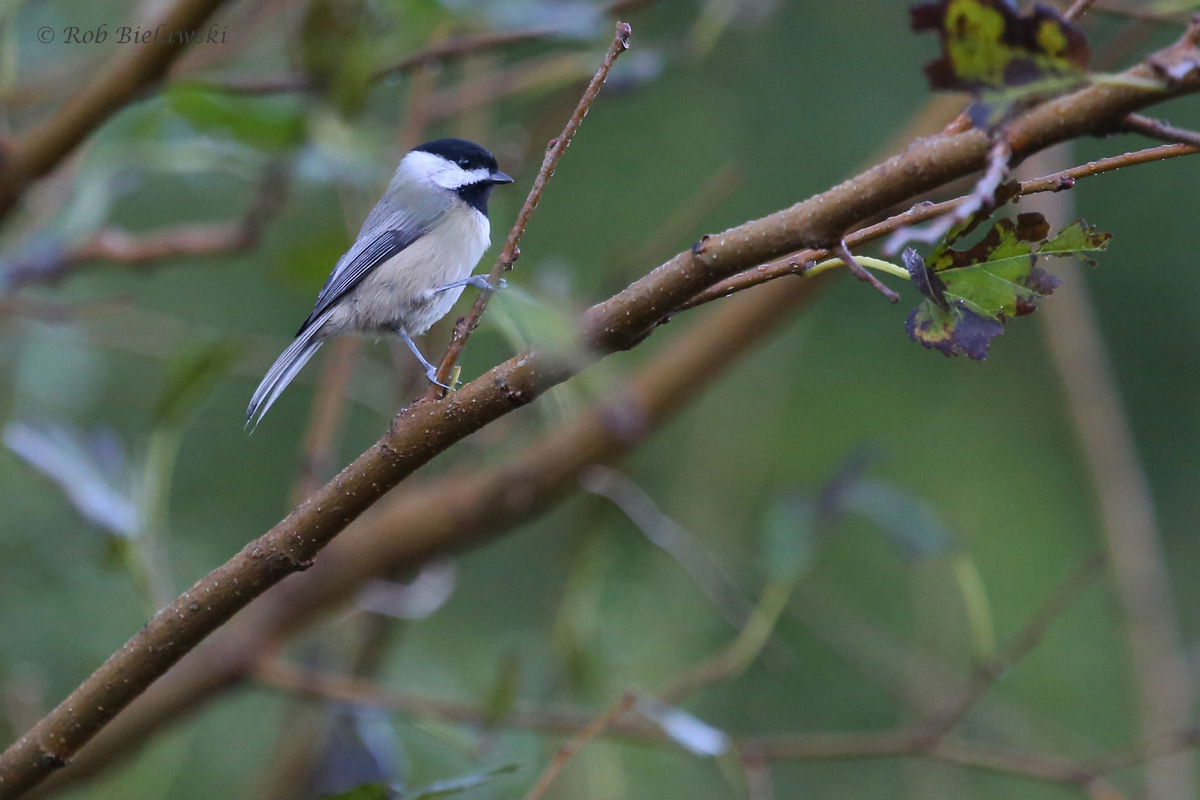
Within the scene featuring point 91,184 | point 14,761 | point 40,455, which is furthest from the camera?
point 91,184

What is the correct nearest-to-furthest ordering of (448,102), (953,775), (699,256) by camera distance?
(699,256)
(448,102)
(953,775)

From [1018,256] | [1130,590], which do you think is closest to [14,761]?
[1018,256]

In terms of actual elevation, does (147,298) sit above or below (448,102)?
above

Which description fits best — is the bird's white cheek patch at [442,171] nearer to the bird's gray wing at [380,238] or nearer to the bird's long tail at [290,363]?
the bird's gray wing at [380,238]

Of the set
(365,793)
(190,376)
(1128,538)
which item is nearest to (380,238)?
(190,376)

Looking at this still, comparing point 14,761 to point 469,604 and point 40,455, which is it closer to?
point 40,455

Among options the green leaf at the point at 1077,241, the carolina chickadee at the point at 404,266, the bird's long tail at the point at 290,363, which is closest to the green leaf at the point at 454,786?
the green leaf at the point at 1077,241

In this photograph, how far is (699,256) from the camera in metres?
0.76

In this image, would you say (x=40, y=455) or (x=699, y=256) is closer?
(x=699, y=256)

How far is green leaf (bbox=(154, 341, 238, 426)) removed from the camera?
1.44 metres

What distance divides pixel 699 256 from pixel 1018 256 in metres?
0.24

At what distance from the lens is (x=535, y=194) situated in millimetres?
870

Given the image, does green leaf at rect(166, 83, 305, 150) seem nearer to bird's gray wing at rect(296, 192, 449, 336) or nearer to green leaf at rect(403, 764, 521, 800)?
bird's gray wing at rect(296, 192, 449, 336)

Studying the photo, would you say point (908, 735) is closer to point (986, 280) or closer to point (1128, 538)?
point (1128, 538)
